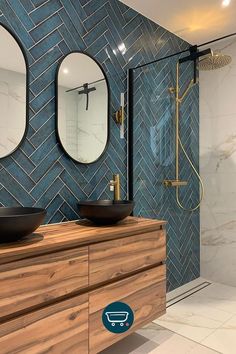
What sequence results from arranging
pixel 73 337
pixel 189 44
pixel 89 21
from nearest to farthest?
pixel 73 337, pixel 89 21, pixel 189 44

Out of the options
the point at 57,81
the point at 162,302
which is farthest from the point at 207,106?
the point at 162,302

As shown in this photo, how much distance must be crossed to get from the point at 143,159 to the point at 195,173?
809 millimetres

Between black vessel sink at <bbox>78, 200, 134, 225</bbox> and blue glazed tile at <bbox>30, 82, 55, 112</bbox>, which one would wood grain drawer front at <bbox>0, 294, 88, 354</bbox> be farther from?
blue glazed tile at <bbox>30, 82, 55, 112</bbox>

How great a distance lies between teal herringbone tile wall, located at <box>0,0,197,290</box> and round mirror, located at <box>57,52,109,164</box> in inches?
2.2

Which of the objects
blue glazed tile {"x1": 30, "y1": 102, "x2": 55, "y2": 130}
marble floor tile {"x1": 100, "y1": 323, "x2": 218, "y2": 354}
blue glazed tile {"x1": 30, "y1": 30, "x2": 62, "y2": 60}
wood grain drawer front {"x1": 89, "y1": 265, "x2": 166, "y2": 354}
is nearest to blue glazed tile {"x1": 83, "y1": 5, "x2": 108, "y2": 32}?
blue glazed tile {"x1": 30, "y1": 30, "x2": 62, "y2": 60}

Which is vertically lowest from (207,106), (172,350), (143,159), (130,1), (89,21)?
(172,350)

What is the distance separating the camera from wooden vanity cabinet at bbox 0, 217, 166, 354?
1.23 metres

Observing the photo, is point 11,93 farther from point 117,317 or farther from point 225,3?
point 225,3

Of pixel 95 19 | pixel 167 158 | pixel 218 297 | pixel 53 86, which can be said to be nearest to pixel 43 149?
pixel 53 86

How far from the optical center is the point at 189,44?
2975mm

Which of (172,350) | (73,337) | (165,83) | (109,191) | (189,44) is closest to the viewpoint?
(73,337)

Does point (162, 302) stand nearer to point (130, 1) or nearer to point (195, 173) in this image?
point (195, 173)

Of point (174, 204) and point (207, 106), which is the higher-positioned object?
point (207, 106)

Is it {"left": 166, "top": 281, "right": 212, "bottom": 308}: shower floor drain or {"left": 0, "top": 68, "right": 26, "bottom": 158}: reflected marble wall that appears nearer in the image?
{"left": 0, "top": 68, "right": 26, "bottom": 158}: reflected marble wall
